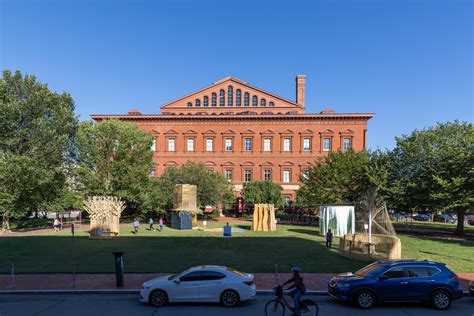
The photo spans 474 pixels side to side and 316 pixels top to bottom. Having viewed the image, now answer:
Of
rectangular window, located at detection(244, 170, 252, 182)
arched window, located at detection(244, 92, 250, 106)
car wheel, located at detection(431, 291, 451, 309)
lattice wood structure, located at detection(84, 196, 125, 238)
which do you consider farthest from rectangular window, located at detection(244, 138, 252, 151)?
car wheel, located at detection(431, 291, 451, 309)

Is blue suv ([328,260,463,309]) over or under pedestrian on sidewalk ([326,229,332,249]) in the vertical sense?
over

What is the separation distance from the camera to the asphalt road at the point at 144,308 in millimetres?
9969

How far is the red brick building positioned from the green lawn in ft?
108

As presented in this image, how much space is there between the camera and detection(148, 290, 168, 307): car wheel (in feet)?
34.8

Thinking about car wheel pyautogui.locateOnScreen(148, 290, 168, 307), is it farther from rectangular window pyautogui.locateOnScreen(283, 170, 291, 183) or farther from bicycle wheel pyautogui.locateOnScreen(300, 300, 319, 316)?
rectangular window pyautogui.locateOnScreen(283, 170, 291, 183)

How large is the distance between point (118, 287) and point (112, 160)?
33403 mm

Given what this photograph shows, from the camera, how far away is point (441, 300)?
412 inches

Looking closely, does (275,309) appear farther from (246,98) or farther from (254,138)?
(246,98)

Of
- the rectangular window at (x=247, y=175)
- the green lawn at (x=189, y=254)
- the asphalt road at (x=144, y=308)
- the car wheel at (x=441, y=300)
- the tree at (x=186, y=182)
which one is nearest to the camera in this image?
the asphalt road at (x=144, y=308)

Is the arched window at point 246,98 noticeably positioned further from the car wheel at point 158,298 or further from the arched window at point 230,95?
the car wheel at point 158,298

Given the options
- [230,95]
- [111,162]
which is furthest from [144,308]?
[230,95]

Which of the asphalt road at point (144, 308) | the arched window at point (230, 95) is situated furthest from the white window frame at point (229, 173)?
the asphalt road at point (144, 308)

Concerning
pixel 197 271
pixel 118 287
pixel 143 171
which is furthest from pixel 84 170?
pixel 197 271

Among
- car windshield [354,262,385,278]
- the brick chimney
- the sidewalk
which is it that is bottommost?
the sidewalk
